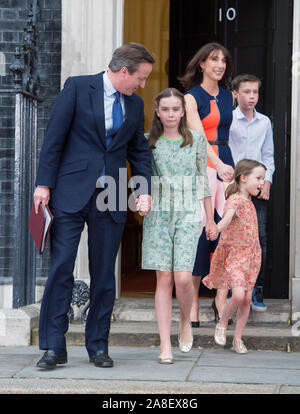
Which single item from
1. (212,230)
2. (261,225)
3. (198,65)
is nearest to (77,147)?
(212,230)

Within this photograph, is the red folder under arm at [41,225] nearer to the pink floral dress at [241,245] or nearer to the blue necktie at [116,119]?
the blue necktie at [116,119]

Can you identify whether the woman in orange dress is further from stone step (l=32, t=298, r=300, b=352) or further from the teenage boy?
stone step (l=32, t=298, r=300, b=352)

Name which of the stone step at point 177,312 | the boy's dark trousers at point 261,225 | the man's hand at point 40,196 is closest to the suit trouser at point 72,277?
the man's hand at point 40,196

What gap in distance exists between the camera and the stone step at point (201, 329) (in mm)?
6359

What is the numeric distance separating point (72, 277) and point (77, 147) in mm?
778

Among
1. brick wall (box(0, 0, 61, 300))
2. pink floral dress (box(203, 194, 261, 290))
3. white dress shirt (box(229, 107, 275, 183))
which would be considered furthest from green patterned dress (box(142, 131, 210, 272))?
brick wall (box(0, 0, 61, 300))

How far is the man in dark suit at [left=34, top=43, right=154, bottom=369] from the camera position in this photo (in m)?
5.33

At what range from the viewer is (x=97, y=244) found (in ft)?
18.0

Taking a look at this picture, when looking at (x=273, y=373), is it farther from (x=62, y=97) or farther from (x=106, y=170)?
(x=62, y=97)

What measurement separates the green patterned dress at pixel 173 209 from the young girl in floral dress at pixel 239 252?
40 cm

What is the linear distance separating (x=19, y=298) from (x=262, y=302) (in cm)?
188

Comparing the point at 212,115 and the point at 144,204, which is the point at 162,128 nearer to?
the point at 144,204
